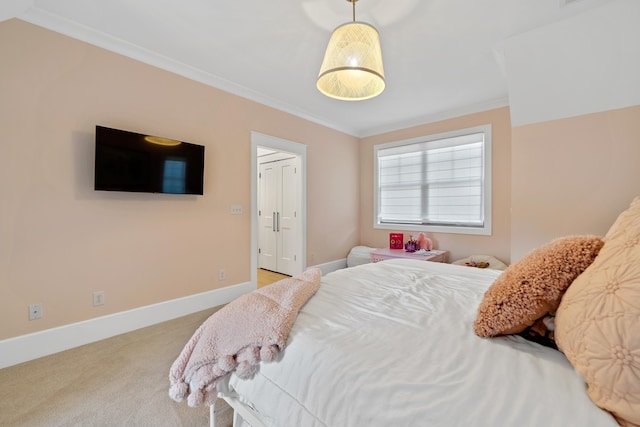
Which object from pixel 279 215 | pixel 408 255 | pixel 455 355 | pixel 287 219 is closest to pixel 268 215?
pixel 279 215

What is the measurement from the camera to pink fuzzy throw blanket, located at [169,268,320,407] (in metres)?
1.00

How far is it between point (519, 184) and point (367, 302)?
6.82 ft

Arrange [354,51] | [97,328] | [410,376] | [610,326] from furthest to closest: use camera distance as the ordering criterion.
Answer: [97,328], [354,51], [410,376], [610,326]

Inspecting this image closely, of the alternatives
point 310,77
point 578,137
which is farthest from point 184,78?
point 578,137

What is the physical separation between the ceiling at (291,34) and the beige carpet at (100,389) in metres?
2.42

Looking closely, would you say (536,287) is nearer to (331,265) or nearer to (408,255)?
(408,255)

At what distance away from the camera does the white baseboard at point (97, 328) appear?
1.95m

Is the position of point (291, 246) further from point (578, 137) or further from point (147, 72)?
point (578, 137)

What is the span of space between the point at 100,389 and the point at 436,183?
4294 millimetres

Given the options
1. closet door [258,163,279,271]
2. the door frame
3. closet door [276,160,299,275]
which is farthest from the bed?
closet door [258,163,279,271]

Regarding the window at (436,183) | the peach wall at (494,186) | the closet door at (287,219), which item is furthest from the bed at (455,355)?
the closet door at (287,219)

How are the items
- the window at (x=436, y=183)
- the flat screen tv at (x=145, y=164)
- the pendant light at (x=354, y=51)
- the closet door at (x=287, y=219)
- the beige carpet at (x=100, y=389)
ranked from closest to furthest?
1. the beige carpet at (x=100, y=389)
2. the pendant light at (x=354, y=51)
3. the flat screen tv at (x=145, y=164)
4. the window at (x=436, y=183)
5. the closet door at (x=287, y=219)

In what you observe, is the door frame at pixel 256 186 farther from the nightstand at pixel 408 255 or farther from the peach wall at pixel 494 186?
the peach wall at pixel 494 186

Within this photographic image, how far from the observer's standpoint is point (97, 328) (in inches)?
89.9
